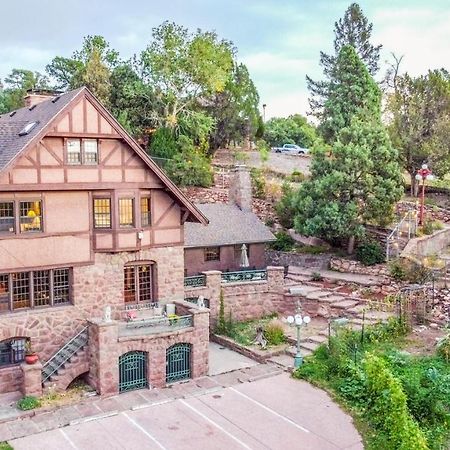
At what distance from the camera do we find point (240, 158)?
49.6m

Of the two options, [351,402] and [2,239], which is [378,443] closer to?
[351,402]

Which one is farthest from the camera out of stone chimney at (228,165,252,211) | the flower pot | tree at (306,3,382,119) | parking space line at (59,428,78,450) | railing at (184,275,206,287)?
tree at (306,3,382,119)

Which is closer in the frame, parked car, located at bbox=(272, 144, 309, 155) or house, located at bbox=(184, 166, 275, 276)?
house, located at bbox=(184, 166, 275, 276)

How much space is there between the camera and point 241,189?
105 ft

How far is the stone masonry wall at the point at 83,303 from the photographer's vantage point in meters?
20.2

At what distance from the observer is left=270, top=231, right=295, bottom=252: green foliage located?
35.5 m

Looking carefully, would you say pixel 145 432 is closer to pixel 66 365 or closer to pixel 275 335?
pixel 66 365

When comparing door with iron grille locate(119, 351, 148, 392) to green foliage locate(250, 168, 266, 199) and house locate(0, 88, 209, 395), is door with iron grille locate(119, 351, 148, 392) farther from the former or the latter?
green foliage locate(250, 168, 266, 199)

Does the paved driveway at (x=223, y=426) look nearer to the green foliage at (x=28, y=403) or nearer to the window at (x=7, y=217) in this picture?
the green foliage at (x=28, y=403)

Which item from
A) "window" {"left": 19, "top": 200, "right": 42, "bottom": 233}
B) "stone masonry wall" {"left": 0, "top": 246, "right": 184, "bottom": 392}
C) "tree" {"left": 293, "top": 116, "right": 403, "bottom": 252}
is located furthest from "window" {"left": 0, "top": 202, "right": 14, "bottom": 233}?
"tree" {"left": 293, "top": 116, "right": 403, "bottom": 252}

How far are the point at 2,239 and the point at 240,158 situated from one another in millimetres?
32138

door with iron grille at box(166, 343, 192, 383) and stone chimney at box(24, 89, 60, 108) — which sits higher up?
stone chimney at box(24, 89, 60, 108)

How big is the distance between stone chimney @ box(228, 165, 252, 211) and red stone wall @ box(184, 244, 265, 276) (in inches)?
111

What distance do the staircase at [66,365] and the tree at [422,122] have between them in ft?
87.7
